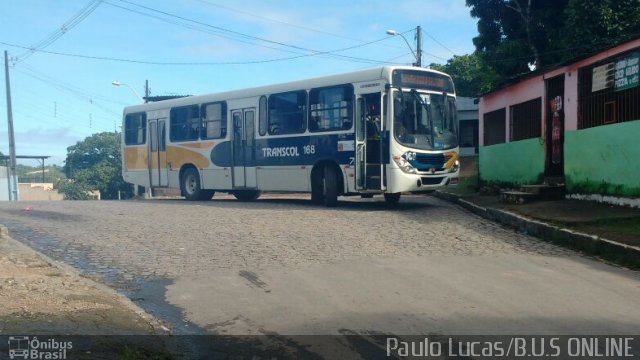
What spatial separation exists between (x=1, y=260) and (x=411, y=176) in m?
8.90

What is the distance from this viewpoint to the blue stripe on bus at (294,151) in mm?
14461

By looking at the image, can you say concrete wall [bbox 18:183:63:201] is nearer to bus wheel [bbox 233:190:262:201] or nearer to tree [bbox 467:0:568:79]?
bus wheel [bbox 233:190:262:201]

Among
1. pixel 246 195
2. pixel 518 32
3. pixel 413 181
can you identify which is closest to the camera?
pixel 413 181

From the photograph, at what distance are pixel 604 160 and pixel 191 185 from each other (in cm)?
1257

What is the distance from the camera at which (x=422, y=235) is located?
10625 mm

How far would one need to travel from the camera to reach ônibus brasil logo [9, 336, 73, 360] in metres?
4.36

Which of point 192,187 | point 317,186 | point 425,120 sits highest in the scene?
point 425,120

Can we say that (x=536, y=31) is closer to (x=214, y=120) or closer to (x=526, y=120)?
(x=526, y=120)

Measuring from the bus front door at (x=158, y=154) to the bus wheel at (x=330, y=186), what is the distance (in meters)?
7.32

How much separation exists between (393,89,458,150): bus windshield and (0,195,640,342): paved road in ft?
6.69

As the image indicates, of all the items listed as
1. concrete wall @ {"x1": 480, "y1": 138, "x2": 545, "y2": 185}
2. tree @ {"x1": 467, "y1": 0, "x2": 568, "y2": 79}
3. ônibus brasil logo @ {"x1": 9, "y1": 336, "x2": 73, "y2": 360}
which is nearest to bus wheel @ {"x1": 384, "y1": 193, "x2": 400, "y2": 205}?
concrete wall @ {"x1": 480, "y1": 138, "x2": 545, "y2": 185}

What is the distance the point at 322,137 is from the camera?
589 inches

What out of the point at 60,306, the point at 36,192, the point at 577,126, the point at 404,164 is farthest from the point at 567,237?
the point at 36,192

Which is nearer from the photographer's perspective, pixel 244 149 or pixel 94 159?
pixel 244 149
